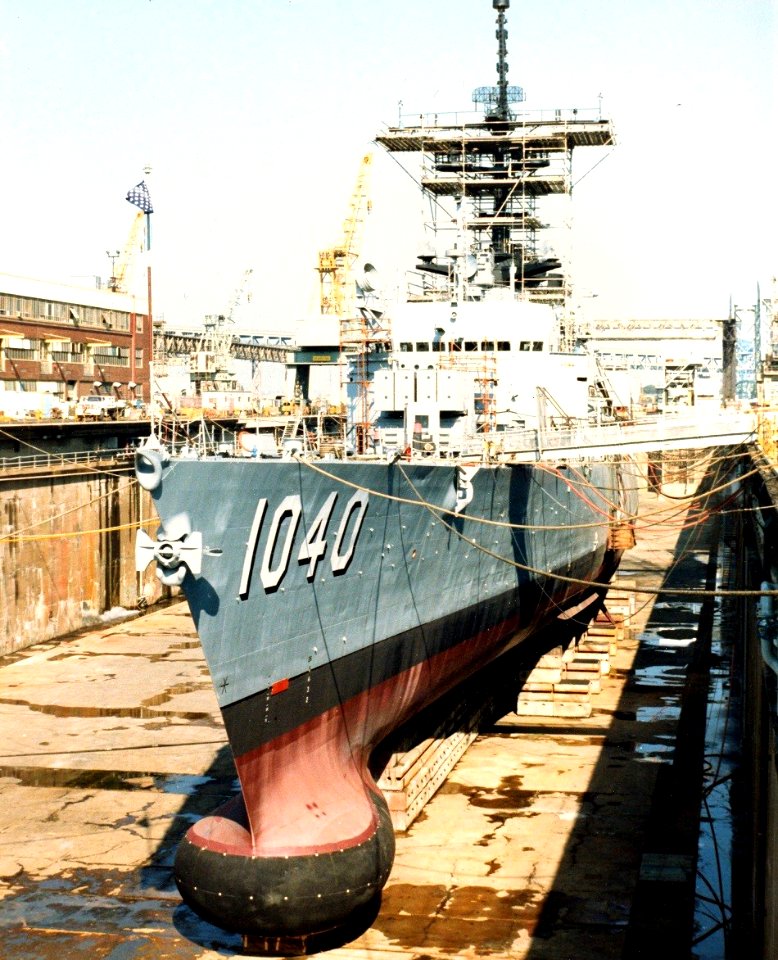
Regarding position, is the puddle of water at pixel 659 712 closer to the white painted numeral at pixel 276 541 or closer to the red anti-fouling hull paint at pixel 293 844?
the red anti-fouling hull paint at pixel 293 844

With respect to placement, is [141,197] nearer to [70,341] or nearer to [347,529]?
[70,341]

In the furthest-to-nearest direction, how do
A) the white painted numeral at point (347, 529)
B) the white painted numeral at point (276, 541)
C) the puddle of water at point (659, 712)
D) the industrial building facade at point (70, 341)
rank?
the industrial building facade at point (70, 341) → the puddle of water at point (659, 712) → the white painted numeral at point (347, 529) → the white painted numeral at point (276, 541)

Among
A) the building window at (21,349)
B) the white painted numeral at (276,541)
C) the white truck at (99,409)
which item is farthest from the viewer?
the building window at (21,349)

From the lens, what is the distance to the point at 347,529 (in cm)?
1402

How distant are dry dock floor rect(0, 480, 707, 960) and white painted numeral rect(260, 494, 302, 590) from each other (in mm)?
4036

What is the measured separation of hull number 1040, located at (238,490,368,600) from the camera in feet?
40.7

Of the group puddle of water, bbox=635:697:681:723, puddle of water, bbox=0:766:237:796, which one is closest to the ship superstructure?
puddle of water, bbox=635:697:681:723

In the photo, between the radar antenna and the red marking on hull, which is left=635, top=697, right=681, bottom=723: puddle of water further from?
the radar antenna

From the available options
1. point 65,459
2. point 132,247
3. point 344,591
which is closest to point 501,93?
point 65,459

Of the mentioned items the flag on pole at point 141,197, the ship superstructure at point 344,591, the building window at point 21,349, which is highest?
the flag on pole at point 141,197

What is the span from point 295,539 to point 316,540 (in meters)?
0.42

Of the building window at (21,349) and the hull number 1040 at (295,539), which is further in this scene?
the building window at (21,349)

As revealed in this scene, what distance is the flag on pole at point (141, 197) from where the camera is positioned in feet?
158

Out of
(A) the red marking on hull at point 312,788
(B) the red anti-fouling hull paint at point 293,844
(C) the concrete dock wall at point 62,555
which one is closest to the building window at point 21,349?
(C) the concrete dock wall at point 62,555
